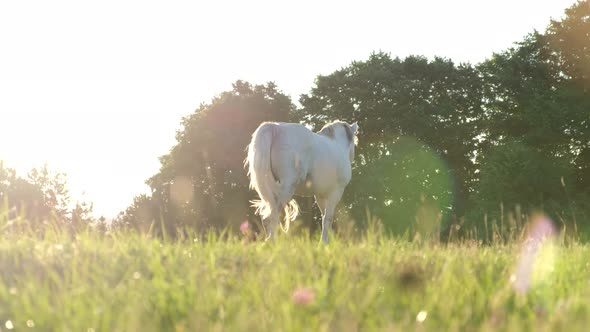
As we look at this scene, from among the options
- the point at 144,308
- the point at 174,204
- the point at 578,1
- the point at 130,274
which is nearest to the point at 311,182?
the point at 130,274

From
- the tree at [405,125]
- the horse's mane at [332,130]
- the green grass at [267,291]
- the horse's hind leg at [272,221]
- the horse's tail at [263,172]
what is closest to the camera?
the green grass at [267,291]

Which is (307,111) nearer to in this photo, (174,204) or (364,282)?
(174,204)

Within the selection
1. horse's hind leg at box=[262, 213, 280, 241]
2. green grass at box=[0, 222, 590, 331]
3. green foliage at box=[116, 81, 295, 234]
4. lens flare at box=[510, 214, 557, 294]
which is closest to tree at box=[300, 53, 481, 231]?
green foliage at box=[116, 81, 295, 234]

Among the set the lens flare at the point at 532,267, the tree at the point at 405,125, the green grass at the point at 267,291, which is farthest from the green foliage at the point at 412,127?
the green grass at the point at 267,291

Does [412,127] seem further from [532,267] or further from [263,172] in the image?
[532,267]

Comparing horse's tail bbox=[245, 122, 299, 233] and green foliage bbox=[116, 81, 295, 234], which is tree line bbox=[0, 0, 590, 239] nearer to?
green foliage bbox=[116, 81, 295, 234]

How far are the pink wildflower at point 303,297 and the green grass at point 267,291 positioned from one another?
0.04 m

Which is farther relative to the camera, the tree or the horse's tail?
the tree

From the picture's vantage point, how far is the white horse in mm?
13000

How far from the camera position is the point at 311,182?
46.8 feet

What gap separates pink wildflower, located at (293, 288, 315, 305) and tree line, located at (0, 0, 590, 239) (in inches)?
1216

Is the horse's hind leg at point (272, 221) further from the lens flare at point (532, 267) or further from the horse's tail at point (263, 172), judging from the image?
the lens flare at point (532, 267)

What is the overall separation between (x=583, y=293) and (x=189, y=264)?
280cm

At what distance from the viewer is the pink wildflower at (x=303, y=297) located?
434 centimetres
